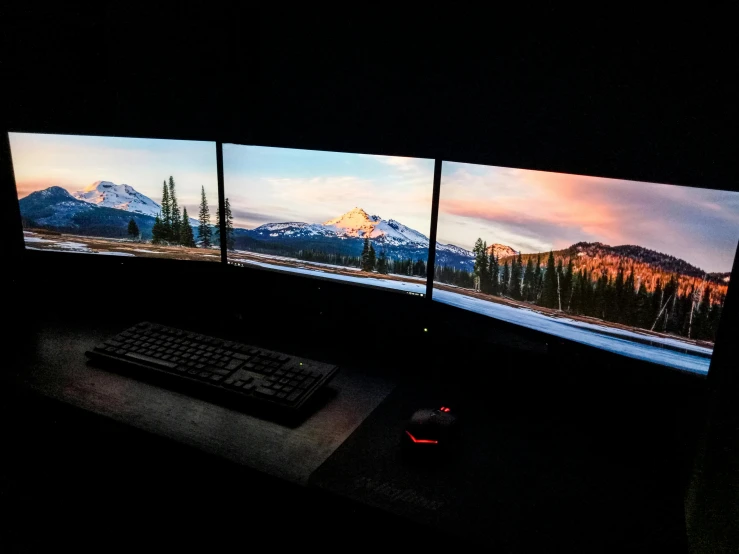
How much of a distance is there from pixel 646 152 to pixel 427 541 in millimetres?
1041

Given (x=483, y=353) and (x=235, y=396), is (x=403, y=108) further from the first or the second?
(x=235, y=396)

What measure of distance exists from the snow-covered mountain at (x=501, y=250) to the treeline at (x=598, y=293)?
Result: 0.01 m

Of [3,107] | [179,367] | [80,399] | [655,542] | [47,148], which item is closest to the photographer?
[655,542]

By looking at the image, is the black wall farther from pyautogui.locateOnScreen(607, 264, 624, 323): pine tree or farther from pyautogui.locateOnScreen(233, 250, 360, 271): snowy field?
pyautogui.locateOnScreen(233, 250, 360, 271): snowy field

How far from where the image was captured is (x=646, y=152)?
1.21 m

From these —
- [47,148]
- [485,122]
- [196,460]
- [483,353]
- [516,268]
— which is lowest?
[196,460]

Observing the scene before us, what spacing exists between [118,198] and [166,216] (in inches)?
6.8

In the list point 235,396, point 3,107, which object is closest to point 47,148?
point 3,107

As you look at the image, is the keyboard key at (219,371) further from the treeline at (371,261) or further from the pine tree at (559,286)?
the pine tree at (559,286)

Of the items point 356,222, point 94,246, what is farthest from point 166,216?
point 356,222

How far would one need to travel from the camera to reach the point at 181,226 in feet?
5.46

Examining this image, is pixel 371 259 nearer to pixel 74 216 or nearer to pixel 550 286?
pixel 550 286

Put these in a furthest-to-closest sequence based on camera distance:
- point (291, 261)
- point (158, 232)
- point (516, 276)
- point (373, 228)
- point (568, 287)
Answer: point (158, 232) < point (291, 261) < point (373, 228) < point (516, 276) < point (568, 287)

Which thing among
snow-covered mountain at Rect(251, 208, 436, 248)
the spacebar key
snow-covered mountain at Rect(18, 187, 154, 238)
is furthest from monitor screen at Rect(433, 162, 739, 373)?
snow-covered mountain at Rect(18, 187, 154, 238)
